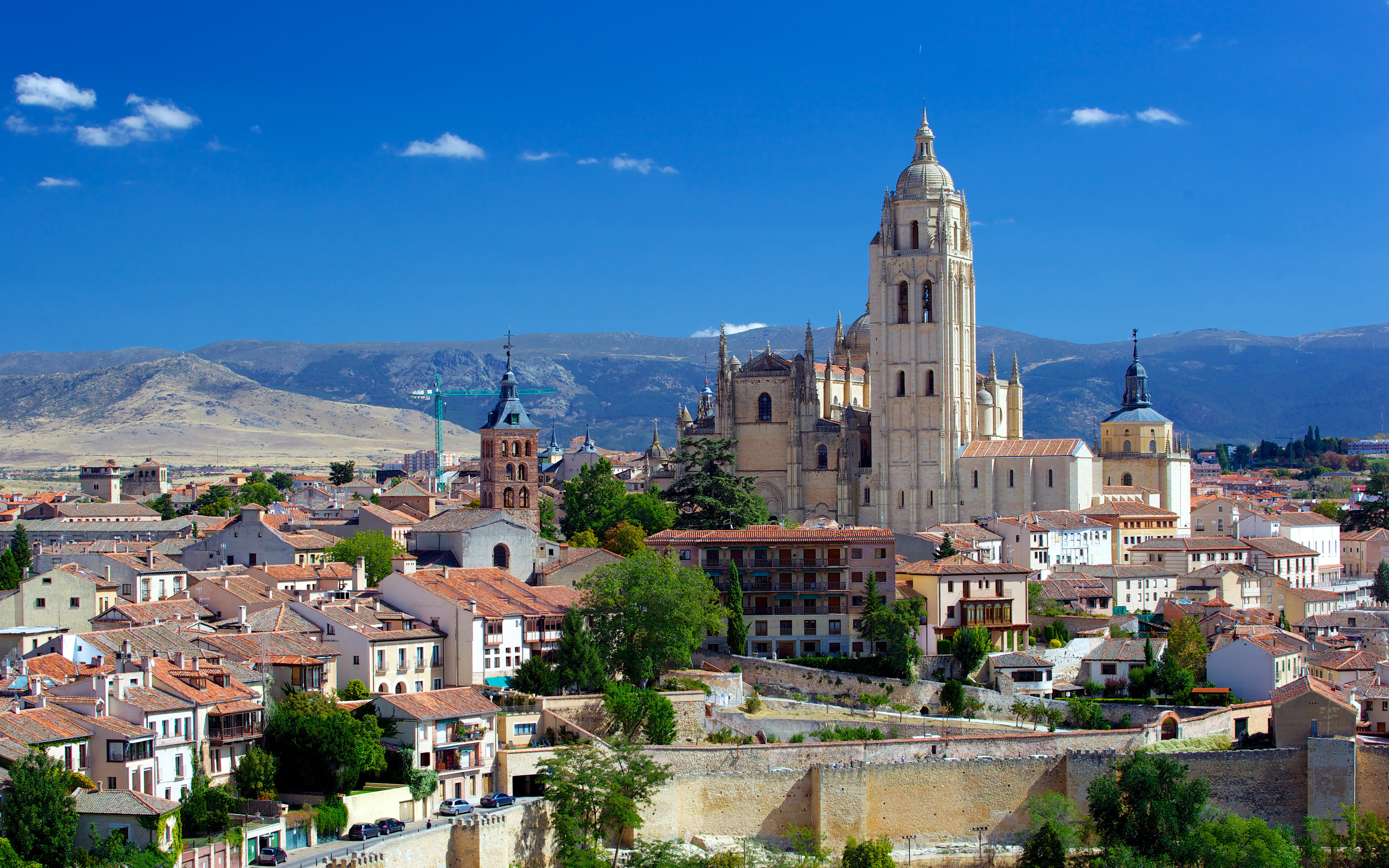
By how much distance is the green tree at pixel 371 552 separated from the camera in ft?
216

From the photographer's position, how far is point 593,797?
43.6 meters

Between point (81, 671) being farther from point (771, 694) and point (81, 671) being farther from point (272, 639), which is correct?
point (771, 694)

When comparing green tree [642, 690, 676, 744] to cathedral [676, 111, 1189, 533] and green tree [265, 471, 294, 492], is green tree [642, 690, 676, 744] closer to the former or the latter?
cathedral [676, 111, 1189, 533]

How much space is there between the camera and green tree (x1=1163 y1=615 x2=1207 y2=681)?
60.7m

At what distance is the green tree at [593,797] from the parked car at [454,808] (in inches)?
81.5

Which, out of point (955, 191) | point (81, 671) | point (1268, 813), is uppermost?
point (955, 191)

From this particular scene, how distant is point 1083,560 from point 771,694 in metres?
28.8

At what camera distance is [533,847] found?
4334 cm

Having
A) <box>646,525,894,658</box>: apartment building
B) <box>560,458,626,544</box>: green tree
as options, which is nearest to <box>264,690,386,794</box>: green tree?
<box>646,525,894,658</box>: apartment building

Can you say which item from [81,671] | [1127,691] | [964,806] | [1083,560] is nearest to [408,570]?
[81,671]

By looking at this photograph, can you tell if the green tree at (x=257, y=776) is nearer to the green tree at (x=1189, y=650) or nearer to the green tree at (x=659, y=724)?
the green tree at (x=659, y=724)

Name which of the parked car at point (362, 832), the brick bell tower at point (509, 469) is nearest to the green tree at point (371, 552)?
the brick bell tower at point (509, 469)

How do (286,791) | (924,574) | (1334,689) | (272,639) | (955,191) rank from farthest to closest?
1. (955,191)
2. (924,574)
3. (1334,689)
4. (272,639)
5. (286,791)

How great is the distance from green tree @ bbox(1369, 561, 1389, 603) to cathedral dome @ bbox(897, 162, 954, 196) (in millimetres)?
31400
